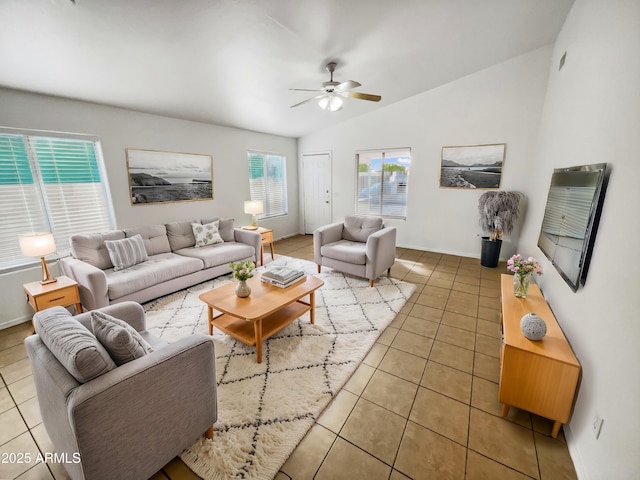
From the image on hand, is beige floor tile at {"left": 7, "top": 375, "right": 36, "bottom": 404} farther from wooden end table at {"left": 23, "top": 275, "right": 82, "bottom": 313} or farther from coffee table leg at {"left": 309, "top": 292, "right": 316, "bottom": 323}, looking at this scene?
coffee table leg at {"left": 309, "top": 292, "right": 316, "bottom": 323}

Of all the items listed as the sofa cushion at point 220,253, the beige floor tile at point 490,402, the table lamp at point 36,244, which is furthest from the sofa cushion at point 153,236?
the beige floor tile at point 490,402

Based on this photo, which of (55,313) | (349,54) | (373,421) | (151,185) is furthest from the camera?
(151,185)

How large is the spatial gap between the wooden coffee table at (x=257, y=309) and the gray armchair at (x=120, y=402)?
2.27ft

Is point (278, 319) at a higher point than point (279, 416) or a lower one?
higher

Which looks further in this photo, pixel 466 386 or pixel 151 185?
pixel 151 185

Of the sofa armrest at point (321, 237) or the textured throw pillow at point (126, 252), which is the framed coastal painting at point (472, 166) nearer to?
the sofa armrest at point (321, 237)

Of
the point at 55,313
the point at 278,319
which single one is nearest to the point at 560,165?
the point at 278,319

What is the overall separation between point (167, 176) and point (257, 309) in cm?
293

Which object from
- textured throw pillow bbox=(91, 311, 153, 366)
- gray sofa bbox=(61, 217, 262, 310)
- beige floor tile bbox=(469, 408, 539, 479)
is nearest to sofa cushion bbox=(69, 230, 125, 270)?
gray sofa bbox=(61, 217, 262, 310)

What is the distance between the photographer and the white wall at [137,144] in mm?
2715

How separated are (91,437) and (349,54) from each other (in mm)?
3546

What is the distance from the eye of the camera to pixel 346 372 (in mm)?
2076

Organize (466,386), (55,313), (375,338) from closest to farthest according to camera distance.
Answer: (55,313), (466,386), (375,338)

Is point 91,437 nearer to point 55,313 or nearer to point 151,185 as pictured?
point 55,313
